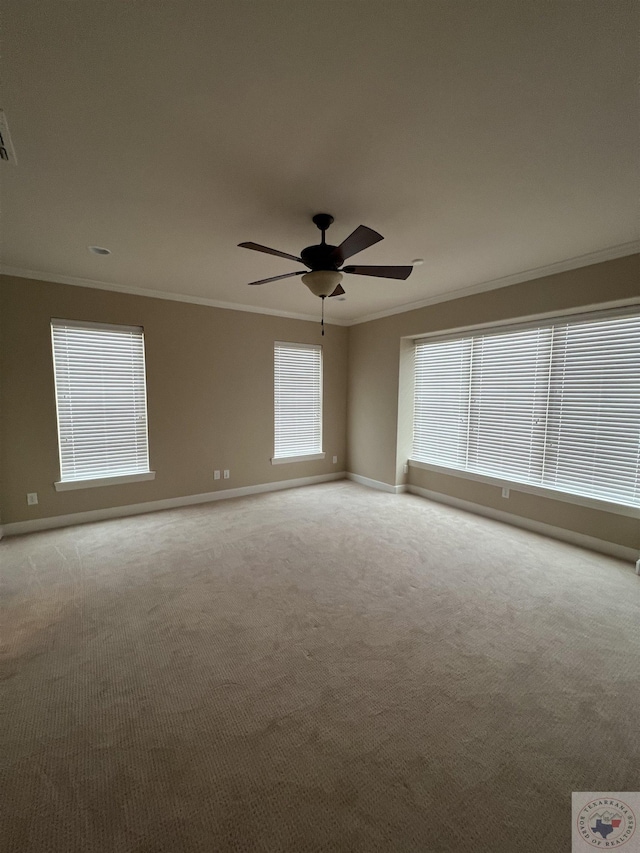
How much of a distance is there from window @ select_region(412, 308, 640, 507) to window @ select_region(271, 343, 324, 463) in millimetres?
1779

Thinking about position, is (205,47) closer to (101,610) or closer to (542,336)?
(101,610)

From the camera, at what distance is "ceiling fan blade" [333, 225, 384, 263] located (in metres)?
1.88

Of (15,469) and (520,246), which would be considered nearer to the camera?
(520,246)

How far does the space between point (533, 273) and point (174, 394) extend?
4288 mm

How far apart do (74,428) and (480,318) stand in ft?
15.8

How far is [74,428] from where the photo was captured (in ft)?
12.9

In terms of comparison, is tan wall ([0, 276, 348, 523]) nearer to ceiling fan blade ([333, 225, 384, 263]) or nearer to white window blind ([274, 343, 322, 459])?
white window blind ([274, 343, 322, 459])

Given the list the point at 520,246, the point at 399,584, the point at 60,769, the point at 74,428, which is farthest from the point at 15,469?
the point at 520,246

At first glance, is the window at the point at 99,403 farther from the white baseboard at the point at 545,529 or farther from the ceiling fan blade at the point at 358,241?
the white baseboard at the point at 545,529

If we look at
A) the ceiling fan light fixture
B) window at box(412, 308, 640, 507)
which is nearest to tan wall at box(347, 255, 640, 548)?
window at box(412, 308, 640, 507)

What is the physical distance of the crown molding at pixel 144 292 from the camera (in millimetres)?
3547

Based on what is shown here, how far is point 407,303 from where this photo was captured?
188 inches

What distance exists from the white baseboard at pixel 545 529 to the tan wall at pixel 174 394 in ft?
6.78

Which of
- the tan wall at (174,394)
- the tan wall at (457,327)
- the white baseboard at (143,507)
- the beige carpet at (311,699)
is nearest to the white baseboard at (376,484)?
the tan wall at (457,327)
